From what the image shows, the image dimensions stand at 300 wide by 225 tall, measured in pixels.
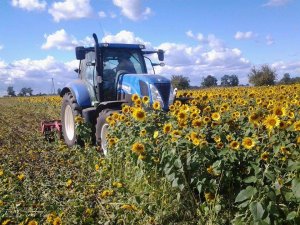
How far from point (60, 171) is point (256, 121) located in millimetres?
3007

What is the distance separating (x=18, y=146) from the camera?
25.6 feet

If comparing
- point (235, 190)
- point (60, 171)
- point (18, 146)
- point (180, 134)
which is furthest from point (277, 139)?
point (18, 146)

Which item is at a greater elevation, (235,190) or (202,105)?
(202,105)

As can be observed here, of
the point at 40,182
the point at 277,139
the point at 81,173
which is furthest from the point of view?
the point at 81,173

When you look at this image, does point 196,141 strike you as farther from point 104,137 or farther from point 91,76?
point 91,76

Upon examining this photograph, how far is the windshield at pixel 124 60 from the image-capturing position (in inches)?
293

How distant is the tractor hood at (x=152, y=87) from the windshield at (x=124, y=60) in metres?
0.59

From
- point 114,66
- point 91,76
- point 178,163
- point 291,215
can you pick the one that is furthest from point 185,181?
point 91,76

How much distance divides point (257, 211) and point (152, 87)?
4.17 metres

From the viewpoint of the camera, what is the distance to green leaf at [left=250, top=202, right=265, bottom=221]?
8.73 ft

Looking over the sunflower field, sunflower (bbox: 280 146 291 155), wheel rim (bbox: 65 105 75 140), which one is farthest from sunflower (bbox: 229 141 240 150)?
wheel rim (bbox: 65 105 75 140)

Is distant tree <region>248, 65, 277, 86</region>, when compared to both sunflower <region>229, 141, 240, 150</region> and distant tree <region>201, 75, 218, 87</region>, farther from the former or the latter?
sunflower <region>229, 141, 240, 150</region>

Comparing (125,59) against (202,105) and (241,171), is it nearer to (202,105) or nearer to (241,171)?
(202,105)

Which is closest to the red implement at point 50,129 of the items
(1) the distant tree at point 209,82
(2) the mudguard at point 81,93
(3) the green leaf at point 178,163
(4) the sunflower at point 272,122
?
(2) the mudguard at point 81,93
